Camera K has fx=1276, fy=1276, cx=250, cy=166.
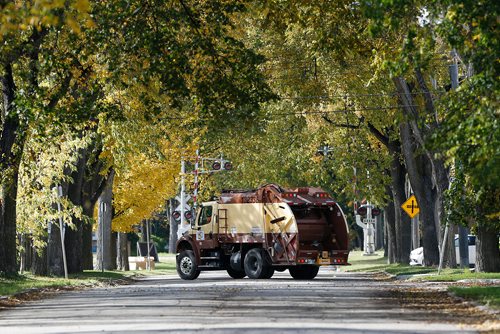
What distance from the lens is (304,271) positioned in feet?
125

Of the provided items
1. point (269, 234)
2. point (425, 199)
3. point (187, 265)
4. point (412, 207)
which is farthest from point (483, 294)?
point (425, 199)

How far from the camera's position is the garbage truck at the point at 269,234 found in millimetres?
36375

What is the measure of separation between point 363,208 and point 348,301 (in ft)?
133

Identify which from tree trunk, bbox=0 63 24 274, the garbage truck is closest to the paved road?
tree trunk, bbox=0 63 24 274

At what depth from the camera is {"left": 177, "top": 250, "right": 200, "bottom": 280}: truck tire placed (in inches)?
1564

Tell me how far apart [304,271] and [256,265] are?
5.21ft

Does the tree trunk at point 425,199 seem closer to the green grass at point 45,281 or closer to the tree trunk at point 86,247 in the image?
the green grass at point 45,281

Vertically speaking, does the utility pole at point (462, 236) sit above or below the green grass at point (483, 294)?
above

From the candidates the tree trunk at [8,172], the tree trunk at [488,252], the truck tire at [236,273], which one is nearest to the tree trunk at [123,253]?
the truck tire at [236,273]

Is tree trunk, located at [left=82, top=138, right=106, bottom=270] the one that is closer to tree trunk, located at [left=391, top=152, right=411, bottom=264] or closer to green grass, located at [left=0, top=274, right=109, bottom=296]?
green grass, located at [left=0, top=274, right=109, bottom=296]

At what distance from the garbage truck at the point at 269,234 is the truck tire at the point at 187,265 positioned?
31mm

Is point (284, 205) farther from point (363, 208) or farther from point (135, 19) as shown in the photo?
point (363, 208)

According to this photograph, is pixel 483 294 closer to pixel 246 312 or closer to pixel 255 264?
pixel 246 312

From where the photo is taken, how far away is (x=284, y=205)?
36.6m
